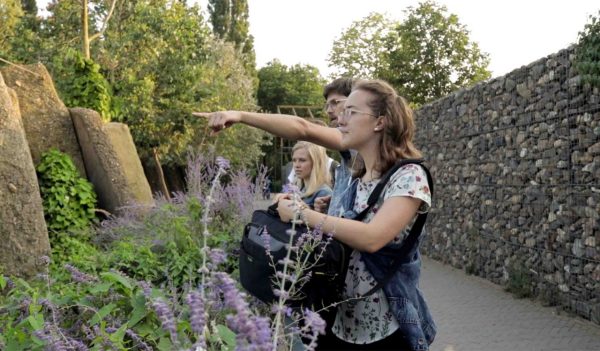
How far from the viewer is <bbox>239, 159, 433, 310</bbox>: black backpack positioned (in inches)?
88.6

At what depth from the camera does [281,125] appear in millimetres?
2830

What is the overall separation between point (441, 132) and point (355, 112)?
11.2 metres

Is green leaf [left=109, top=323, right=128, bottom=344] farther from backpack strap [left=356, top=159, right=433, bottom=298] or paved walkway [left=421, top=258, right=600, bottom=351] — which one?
paved walkway [left=421, top=258, right=600, bottom=351]

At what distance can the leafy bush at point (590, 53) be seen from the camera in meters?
7.07

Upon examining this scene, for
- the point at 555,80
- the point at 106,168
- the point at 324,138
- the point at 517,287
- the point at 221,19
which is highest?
the point at 221,19

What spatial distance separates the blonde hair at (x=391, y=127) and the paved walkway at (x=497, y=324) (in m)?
3.90

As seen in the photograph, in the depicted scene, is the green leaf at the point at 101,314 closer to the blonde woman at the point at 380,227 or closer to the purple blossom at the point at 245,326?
the blonde woman at the point at 380,227

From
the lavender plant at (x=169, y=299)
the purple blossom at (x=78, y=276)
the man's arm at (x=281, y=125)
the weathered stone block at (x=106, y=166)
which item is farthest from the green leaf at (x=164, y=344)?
the weathered stone block at (x=106, y=166)

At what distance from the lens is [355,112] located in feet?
8.10

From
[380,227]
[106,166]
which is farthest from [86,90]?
[380,227]

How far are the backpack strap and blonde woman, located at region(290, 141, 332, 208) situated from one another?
1562 millimetres

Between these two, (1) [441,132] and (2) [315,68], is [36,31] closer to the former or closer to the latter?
(1) [441,132]

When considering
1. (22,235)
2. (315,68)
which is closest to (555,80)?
(22,235)

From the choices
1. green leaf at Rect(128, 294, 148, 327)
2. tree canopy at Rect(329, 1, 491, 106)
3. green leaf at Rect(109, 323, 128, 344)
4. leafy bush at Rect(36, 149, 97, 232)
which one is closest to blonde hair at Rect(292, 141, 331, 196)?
green leaf at Rect(128, 294, 148, 327)
